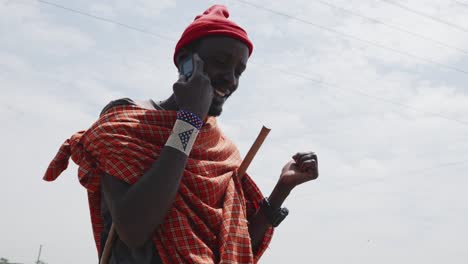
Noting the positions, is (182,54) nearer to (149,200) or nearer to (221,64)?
(221,64)

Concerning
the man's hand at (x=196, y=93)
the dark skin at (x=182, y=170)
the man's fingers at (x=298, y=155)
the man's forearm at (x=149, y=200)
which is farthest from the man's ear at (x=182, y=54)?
the man's fingers at (x=298, y=155)

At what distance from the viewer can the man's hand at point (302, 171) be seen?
3.21 meters

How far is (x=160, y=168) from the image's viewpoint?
2676mm

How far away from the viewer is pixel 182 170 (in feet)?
8.92

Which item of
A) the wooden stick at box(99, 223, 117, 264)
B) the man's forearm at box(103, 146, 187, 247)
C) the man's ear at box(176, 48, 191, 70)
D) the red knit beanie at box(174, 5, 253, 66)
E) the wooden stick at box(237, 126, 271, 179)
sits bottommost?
the wooden stick at box(99, 223, 117, 264)

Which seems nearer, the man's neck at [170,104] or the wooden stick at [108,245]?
the wooden stick at [108,245]

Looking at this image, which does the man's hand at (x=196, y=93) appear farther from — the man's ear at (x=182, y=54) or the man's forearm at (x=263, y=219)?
the man's forearm at (x=263, y=219)

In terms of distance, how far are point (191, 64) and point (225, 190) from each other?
0.60 metres

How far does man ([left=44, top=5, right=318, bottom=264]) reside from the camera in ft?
8.86

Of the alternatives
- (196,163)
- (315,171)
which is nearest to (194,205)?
(196,163)

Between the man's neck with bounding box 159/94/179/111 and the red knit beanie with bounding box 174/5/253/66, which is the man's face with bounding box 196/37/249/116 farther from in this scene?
the man's neck with bounding box 159/94/179/111

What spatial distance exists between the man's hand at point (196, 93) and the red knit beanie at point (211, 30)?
29 cm

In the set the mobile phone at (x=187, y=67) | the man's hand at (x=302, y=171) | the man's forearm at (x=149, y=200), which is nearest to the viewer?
the man's forearm at (x=149, y=200)

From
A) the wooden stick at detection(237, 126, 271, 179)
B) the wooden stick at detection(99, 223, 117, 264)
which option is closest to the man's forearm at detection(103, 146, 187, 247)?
the wooden stick at detection(99, 223, 117, 264)
